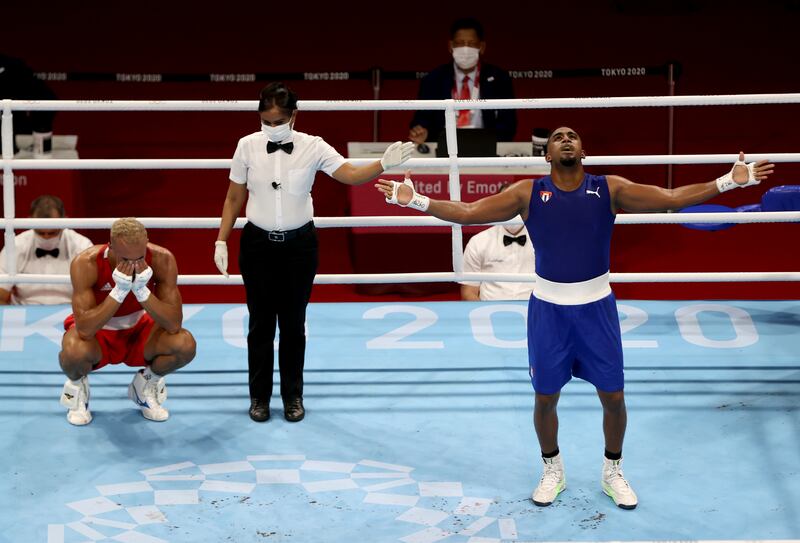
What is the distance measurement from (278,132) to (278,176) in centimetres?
18

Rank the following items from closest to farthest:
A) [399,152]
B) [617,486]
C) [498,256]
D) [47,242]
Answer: [617,486] < [399,152] < [498,256] < [47,242]

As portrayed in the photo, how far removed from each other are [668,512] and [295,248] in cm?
185

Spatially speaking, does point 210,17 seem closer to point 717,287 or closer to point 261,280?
point 717,287

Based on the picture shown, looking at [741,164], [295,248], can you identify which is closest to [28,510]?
[295,248]

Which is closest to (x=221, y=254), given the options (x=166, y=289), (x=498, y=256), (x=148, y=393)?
(x=166, y=289)

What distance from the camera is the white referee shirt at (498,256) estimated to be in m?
6.43

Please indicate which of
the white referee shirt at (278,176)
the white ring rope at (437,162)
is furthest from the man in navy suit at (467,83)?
the white referee shirt at (278,176)

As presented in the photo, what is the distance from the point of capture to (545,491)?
4.12 metres

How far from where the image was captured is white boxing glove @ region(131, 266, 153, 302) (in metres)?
4.57

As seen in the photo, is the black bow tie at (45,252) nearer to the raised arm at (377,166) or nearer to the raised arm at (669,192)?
the raised arm at (377,166)

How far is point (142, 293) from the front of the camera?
15.1 ft

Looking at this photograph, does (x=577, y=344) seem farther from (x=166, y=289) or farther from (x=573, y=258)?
(x=166, y=289)

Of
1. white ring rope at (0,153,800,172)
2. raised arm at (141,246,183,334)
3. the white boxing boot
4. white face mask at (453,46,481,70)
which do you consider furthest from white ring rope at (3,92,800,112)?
the white boxing boot

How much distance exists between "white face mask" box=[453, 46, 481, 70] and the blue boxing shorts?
312 centimetres
